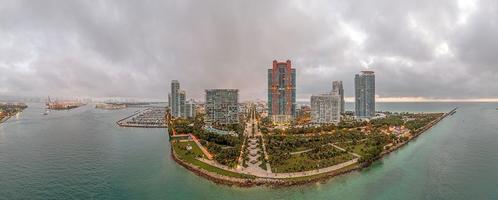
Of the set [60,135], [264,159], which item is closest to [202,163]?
[264,159]

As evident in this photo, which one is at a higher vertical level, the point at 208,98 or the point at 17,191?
the point at 208,98

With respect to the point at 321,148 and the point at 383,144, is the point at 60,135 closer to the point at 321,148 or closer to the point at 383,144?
the point at 321,148

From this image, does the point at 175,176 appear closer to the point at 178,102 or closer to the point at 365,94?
the point at 178,102

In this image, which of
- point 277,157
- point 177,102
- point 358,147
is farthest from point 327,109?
point 177,102

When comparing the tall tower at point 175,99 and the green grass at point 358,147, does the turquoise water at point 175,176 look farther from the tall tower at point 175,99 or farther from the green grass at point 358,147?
the tall tower at point 175,99

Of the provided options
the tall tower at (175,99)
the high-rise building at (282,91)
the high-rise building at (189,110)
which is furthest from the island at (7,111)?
the high-rise building at (282,91)

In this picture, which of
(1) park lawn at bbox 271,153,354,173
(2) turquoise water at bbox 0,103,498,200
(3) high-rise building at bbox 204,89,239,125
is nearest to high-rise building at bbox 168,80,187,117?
(3) high-rise building at bbox 204,89,239,125

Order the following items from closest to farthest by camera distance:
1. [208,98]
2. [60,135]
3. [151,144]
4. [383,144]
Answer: [383,144], [151,144], [60,135], [208,98]

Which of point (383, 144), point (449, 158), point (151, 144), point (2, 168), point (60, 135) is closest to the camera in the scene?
point (2, 168)
